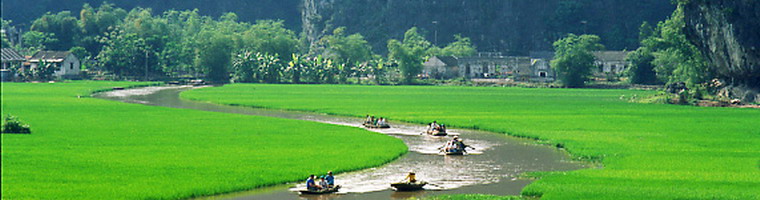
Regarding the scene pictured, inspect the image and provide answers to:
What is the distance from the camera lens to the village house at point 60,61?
17200cm

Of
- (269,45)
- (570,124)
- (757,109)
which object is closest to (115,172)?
(570,124)

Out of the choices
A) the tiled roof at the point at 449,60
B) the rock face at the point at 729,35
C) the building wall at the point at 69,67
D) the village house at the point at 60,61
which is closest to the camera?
the rock face at the point at 729,35

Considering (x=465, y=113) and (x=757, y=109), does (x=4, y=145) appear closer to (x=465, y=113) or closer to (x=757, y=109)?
(x=465, y=113)

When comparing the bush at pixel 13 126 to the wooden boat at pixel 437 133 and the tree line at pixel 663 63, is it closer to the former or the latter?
the wooden boat at pixel 437 133

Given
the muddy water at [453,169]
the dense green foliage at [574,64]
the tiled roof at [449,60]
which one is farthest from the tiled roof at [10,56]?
the muddy water at [453,169]

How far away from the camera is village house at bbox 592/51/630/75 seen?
187000 mm

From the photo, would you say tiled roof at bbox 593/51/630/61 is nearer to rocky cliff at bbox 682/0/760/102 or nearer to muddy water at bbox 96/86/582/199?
rocky cliff at bbox 682/0/760/102

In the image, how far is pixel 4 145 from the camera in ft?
163

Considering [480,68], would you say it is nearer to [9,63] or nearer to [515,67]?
[515,67]

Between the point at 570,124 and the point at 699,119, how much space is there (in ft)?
45.4

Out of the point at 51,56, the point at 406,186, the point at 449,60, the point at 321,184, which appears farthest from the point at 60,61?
the point at 406,186

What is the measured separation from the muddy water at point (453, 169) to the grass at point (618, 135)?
172 cm

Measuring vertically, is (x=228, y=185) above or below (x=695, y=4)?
below

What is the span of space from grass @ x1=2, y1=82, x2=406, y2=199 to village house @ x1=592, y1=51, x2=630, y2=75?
409ft
